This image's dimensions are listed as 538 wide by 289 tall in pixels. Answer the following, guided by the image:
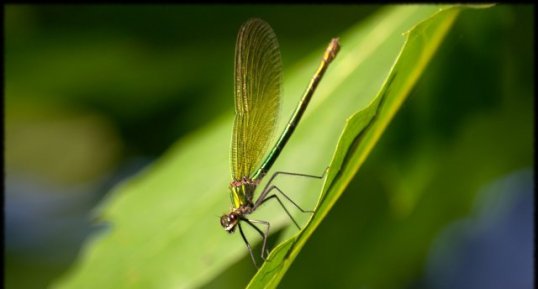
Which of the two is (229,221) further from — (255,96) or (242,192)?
(255,96)

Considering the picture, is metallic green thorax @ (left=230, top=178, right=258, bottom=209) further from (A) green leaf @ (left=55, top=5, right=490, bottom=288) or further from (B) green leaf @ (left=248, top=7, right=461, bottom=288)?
(B) green leaf @ (left=248, top=7, right=461, bottom=288)

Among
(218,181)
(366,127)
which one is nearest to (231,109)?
(218,181)

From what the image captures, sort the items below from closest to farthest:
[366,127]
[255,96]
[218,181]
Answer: [366,127] < [255,96] < [218,181]

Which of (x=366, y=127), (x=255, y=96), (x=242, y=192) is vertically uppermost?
(x=255, y=96)

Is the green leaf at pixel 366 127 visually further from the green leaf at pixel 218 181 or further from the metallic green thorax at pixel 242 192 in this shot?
the metallic green thorax at pixel 242 192

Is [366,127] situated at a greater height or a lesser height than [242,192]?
lesser

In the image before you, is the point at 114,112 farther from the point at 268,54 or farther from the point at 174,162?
the point at 268,54
